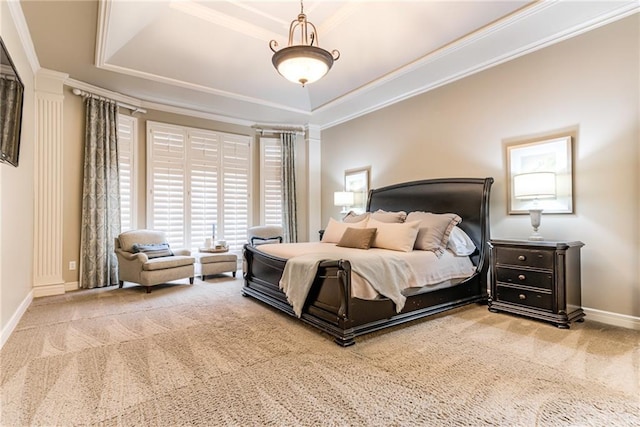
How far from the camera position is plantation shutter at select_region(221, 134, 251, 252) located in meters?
6.48

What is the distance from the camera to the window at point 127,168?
5371mm

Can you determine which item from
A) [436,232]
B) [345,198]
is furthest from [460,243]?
[345,198]

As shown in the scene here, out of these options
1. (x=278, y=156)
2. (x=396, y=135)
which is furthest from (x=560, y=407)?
(x=278, y=156)

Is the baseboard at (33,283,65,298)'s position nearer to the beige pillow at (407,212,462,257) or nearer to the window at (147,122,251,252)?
the window at (147,122,251,252)

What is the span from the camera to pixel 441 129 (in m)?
4.74

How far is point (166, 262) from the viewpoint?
4781 mm

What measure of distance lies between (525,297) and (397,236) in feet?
4.70

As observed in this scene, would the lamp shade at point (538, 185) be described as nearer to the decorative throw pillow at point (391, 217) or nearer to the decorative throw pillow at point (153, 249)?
the decorative throw pillow at point (391, 217)

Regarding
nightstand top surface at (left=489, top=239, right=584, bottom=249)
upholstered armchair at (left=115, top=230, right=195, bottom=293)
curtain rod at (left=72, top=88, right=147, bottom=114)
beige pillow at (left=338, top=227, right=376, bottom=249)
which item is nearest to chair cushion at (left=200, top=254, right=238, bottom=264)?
upholstered armchair at (left=115, top=230, right=195, bottom=293)

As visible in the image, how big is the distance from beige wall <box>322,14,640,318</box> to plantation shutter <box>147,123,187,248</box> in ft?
14.2

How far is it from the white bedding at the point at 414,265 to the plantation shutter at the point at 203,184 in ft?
8.48

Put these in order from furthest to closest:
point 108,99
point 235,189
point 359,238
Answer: point 235,189, point 108,99, point 359,238

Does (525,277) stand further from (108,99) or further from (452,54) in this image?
(108,99)

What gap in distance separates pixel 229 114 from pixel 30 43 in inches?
120
